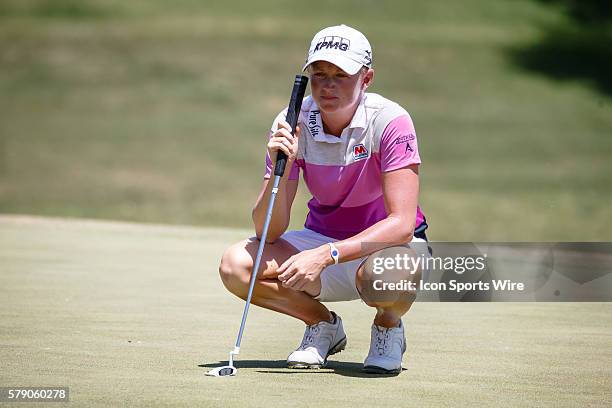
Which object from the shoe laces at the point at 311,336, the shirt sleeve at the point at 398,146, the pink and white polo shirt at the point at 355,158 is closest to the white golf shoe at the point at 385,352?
the shoe laces at the point at 311,336

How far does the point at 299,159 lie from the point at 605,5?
44104 mm

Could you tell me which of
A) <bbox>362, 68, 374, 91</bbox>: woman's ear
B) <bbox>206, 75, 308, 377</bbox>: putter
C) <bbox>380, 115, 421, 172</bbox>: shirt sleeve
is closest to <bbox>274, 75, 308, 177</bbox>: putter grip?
<bbox>206, 75, 308, 377</bbox>: putter

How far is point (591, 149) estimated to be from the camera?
3058 cm

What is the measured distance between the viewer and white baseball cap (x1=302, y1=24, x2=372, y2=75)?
518cm

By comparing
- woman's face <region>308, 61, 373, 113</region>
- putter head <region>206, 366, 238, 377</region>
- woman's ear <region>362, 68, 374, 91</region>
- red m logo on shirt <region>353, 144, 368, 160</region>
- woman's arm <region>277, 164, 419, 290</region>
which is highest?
woman's ear <region>362, 68, 374, 91</region>

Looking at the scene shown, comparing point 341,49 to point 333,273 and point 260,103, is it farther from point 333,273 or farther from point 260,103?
point 260,103

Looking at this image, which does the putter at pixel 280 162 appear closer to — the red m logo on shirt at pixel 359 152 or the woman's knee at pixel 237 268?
the woman's knee at pixel 237 268

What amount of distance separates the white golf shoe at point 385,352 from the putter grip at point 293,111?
83cm

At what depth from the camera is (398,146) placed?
527 cm

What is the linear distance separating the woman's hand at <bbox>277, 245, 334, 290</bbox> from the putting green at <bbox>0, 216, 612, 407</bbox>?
40 centimetres

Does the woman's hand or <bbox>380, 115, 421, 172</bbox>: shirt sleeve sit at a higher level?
<bbox>380, 115, 421, 172</bbox>: shirt sleeve

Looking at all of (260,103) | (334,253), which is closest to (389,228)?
(334,253)

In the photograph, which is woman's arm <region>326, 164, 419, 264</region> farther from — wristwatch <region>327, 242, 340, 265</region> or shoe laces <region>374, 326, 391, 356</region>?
shoe laces <region>374, 326, 391, 356</region>

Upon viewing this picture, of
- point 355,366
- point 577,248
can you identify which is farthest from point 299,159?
point 577,248
